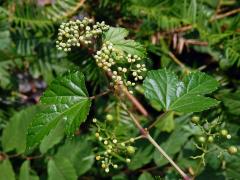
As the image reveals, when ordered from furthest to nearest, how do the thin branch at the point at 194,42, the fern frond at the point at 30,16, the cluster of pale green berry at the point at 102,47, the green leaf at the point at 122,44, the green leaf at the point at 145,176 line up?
1. the thin branch at the point at 194,42
2. the fern frond at the point at 30,16
3. the green leaf at the point at 145,176
4. the green leaf at the point at 122,44
5. the cluster of pale green berry at the point at 102,47

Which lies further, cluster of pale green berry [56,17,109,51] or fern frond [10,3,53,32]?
fern frond [10,3,53,32]

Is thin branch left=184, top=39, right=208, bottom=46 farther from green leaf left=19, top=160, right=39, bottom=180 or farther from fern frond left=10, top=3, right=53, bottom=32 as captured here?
green leaf left=19, top=160, right=39, bottom=180

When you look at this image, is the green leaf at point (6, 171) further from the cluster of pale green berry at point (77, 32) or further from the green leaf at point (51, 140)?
the cluster of pale green berry at point (77, 32)

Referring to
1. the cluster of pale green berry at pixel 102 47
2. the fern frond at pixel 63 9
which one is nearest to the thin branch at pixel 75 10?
the fern frond at pixel 63 9

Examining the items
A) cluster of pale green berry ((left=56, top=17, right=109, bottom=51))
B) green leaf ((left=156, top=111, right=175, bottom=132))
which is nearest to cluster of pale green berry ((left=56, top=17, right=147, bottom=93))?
cluster of pale green berry ((left=56, top=17, right=109, bottom=51))

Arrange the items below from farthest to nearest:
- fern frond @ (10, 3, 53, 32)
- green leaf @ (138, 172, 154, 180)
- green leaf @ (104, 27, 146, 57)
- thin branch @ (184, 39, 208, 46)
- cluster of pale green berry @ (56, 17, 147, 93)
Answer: thin branch @ (184, 39, 208, 46) < fern frond @ (10, 3, 53, 32) < green leaf @ (138, 172, 154, 180) < green leaf @ (104, 27, 146, 57) < cluster of pale green berry @ (56, 17, 147, 93)

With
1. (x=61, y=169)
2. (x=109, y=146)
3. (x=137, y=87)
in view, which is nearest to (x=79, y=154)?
(x=61, y=169)

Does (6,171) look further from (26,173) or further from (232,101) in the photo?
(232,101)
